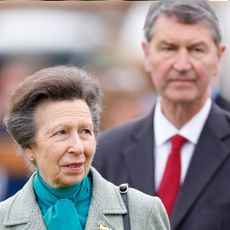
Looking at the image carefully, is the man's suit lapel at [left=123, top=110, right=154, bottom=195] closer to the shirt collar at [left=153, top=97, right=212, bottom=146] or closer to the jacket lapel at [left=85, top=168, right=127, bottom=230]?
the shirt collar at [left=153, top=97, right=212, bottom=146]

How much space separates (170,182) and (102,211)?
3.94 ft

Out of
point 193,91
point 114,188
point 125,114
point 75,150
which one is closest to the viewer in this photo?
point 75,150

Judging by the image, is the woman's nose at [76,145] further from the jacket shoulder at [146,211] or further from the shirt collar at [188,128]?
the shirt collar at [188,128]

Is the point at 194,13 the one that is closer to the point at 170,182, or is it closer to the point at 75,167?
the point at 170,182

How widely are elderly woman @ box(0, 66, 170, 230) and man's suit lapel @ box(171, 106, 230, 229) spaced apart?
0.86 metres

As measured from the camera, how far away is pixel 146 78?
10133 mm

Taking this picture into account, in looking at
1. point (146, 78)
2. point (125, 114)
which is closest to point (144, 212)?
point (125, 114)

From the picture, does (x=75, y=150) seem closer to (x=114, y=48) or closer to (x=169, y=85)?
(x=169, y=85)

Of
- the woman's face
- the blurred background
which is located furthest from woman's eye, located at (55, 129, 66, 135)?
the blurred background

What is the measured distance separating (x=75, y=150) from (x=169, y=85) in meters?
1.57

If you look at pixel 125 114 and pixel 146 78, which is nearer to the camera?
pixel 125 114

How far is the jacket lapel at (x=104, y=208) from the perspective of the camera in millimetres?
4617

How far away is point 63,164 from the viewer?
4531 mm

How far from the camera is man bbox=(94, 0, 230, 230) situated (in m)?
5.79
